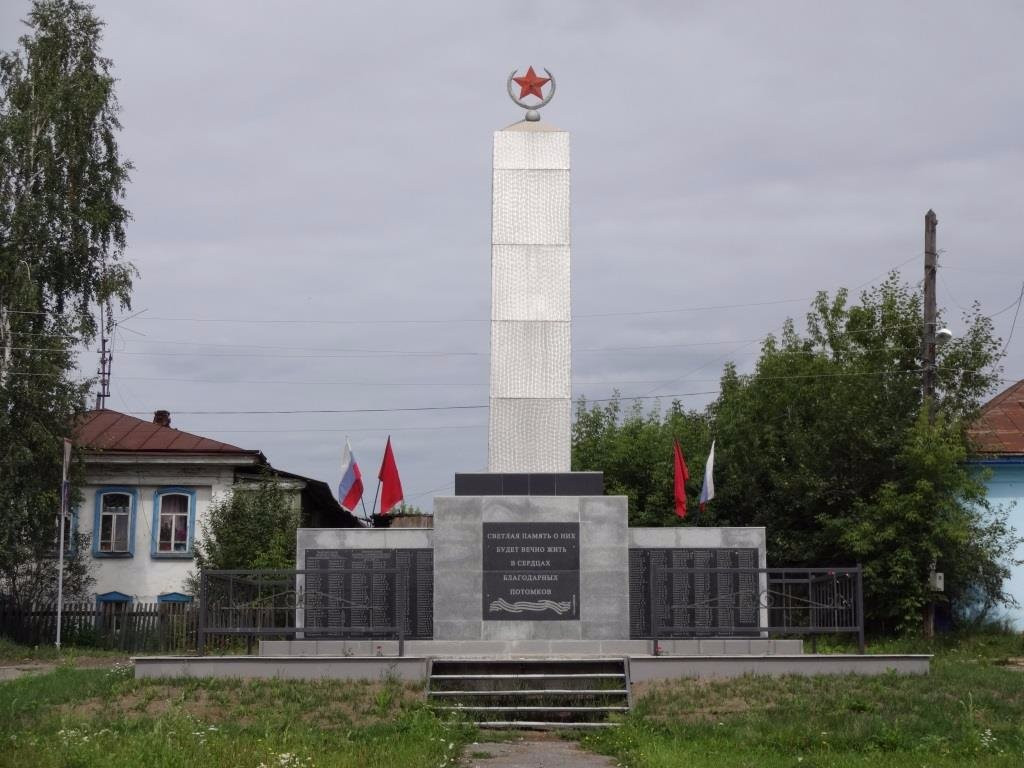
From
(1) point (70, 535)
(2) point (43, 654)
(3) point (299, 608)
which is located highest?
(1) point (70, 535)

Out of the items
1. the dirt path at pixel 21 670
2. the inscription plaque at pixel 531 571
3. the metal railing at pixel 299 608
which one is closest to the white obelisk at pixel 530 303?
the inscription plaque at pixel 531 571

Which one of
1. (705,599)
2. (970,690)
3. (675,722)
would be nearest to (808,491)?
(705,599)

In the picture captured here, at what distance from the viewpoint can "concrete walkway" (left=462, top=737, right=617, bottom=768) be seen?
10.9 meters

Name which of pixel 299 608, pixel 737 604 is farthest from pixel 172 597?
pixel 737 604

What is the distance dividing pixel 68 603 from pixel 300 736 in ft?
61.7

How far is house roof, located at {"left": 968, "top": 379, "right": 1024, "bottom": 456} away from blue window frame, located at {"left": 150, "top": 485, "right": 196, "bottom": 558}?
17.4 m

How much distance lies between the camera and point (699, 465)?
101ft

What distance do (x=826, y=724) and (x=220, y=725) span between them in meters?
5.79

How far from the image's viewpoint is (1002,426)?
28703mm

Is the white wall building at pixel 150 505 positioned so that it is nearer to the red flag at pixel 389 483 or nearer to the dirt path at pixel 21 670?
the dirt path at pixel 21 670

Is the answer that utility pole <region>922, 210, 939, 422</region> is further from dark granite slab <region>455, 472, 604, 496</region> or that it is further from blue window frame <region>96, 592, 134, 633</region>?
blue window frame <region>96, 592, 134, 633</region>

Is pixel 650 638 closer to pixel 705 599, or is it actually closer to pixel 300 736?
pixel 705 599

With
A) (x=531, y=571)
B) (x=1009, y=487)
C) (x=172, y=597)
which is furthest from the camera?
(x=172, y=597)

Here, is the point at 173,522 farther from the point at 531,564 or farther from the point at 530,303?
the point at 531,564
